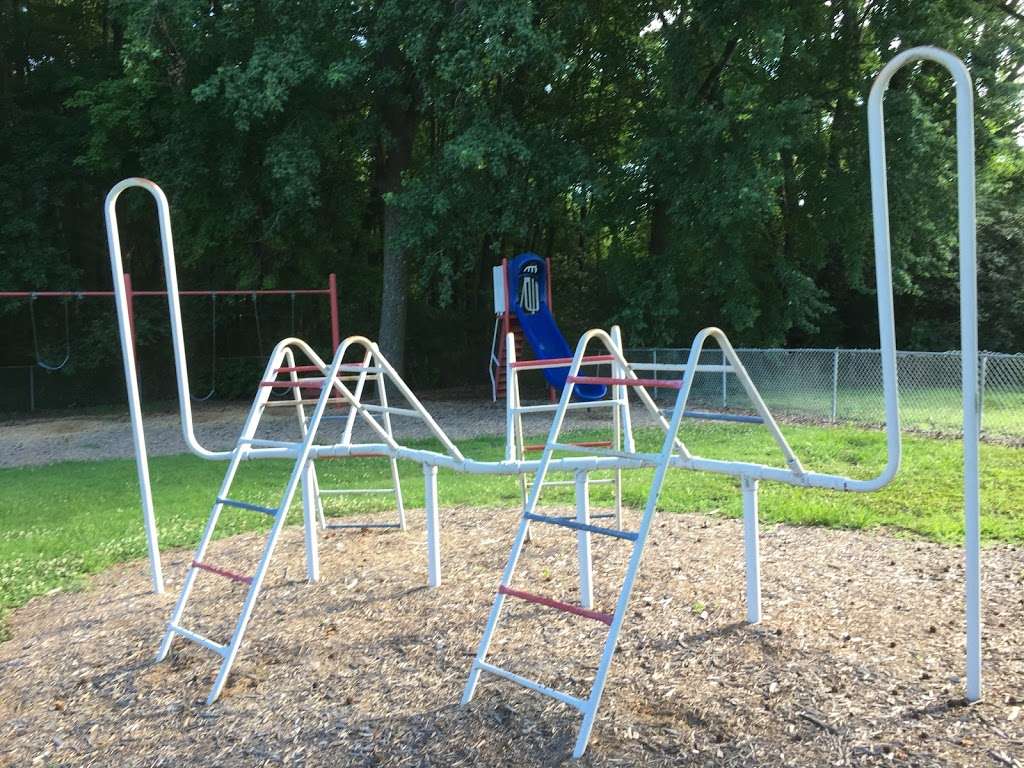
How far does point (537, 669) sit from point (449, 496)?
168 inches

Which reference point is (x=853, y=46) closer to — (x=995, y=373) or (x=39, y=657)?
(x=995, y=373)

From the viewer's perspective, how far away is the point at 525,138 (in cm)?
1539

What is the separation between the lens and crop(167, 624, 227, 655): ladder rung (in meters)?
3.93

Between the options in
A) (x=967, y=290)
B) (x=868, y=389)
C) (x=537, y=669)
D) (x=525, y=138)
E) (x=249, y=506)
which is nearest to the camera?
(x=967, y=290)

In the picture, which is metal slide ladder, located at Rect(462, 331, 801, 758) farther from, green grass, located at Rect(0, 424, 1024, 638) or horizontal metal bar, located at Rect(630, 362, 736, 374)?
green grass, located at Rect(0, 424, 1024, 638)

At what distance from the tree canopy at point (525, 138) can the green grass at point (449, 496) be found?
17.3 ft

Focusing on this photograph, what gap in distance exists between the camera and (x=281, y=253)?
60.4ft

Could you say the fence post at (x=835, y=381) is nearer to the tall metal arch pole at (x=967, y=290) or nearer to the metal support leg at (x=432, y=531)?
the metal support leg at (x=432, y=531)

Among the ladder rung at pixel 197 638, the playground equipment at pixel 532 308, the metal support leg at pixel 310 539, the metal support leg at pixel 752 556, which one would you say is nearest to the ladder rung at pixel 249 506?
the ladder rung at pixel 197 638

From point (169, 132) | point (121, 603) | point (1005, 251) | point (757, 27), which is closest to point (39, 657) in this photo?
point (121, 603)

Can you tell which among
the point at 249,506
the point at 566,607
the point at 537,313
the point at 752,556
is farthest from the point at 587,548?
the point at 537,313

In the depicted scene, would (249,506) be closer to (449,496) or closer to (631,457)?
(631,457)

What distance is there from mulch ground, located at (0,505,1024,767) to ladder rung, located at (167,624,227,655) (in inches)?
4.4

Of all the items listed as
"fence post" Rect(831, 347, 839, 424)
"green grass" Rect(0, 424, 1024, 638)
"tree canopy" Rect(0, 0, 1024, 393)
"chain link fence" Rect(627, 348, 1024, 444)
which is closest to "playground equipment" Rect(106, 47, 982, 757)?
"green grass" Rect(0, 424, 1024, 638)
